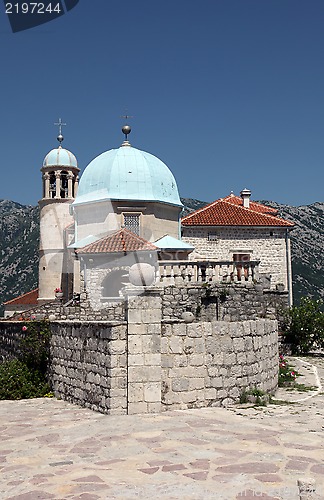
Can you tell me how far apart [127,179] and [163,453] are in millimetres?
17598

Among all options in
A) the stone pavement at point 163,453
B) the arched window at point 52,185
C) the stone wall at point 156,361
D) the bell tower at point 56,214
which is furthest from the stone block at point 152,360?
the arched window at point 52,185

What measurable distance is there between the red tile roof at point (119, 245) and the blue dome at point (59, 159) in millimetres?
9107

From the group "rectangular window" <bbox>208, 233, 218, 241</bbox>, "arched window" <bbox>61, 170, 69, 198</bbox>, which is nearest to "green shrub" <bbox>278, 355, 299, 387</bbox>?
"rectangular window" <bbox>208, 233, 218, 241</bbox>

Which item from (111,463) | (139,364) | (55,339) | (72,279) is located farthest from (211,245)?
(111,463)

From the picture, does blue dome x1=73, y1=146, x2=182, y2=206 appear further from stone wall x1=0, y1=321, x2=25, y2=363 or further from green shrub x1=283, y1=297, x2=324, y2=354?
stone wall x1=0, y1=321, x2=25, y2=363

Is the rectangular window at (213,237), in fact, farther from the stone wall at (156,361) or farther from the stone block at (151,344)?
the stone block at (151,344)

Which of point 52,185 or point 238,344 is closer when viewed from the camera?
point 238,344

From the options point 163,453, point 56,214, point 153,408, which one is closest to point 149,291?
point 153,408

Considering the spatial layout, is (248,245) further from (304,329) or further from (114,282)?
(114,282)

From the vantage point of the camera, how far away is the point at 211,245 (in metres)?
30.4

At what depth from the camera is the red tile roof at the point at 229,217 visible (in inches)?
1194

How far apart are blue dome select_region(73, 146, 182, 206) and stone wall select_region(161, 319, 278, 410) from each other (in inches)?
531

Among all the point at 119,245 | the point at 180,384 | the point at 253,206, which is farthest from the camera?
the point at 253,206

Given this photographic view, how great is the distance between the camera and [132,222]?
23.2 m
